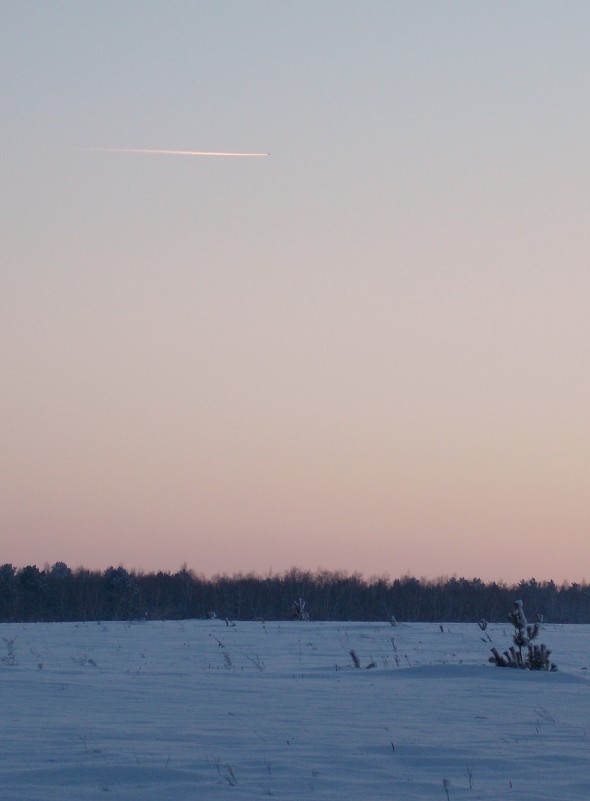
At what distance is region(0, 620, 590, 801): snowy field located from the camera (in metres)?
6.11

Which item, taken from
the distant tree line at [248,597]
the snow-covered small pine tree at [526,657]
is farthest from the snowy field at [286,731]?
the distant tree line at [248,597]

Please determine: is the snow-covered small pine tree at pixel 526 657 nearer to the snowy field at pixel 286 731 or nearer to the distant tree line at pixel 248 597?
the snowy field at pixel 286 731

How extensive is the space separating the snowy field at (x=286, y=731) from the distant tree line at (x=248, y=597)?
140 ft

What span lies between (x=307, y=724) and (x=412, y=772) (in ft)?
7.61

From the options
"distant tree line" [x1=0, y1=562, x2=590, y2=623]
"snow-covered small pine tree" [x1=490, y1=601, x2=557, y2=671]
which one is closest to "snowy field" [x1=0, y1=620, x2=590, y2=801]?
"snow-covered small pine tree" [x1=490, y1=601, x2=557, y2=671]

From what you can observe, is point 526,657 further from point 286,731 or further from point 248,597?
point 248,597

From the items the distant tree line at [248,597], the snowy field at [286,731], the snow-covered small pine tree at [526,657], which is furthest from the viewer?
the distant tree line at [248,597]

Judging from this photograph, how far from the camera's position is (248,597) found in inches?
2800

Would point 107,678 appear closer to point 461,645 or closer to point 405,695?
point 405,695

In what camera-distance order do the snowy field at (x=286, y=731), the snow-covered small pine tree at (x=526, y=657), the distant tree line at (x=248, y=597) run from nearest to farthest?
the snowy field at (x=286, y=731), the snow-covered small pine tree at (x=526, y=657), the distant tree line at (x=248, y=597)

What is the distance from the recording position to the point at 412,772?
6641 mm

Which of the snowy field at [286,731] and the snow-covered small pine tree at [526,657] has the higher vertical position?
the snow-covered small pine tree at [526,657]

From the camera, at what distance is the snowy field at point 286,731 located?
6.11 m

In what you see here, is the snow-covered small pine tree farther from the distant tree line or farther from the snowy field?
the distant tree line
